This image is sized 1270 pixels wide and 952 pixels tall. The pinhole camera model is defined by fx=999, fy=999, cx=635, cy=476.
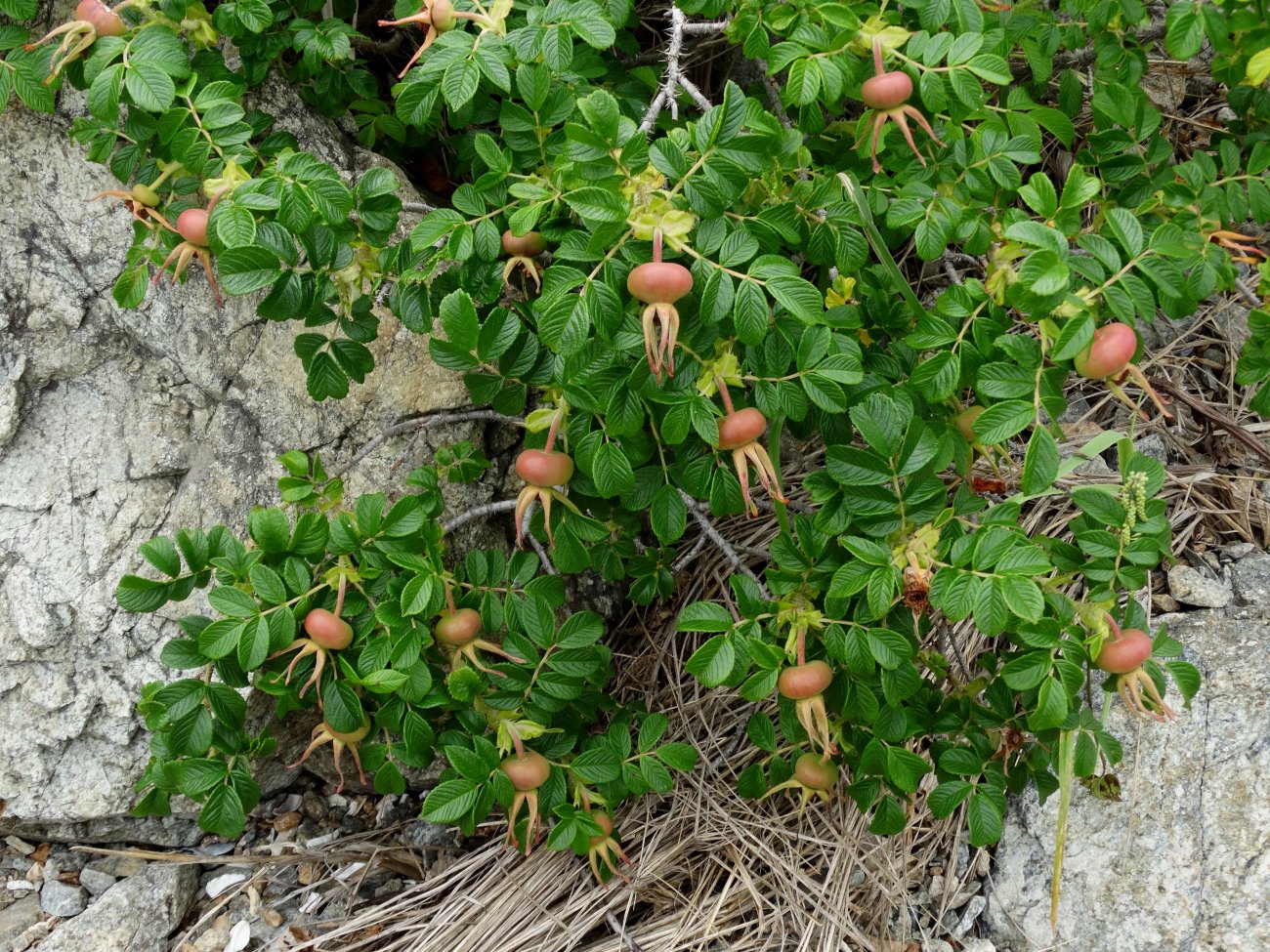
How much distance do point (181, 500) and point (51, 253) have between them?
1.63ft

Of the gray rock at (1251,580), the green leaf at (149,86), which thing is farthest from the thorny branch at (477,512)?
the gray rock at (1251,580)

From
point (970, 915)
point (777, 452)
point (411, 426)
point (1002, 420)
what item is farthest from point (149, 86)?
point (970, 915)

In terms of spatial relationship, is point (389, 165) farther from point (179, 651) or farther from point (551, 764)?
point (551, 764)

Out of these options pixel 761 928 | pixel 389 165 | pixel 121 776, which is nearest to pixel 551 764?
pixel 761 928

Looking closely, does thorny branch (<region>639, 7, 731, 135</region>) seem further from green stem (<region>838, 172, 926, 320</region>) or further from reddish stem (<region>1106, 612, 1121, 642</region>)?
reddish stem (<region>1106, 612, 1121, 642</region>)

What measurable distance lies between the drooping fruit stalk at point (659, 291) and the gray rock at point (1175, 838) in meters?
1.10

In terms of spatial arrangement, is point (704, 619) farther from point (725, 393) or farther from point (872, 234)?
point (872, 234)

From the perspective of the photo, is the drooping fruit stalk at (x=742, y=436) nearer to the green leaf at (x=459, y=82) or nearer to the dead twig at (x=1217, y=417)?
the green leaf at (x=459, y=82)

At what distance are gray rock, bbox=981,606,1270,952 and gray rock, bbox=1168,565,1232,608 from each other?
0.13 ft

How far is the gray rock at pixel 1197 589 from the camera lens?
1771 millimetres

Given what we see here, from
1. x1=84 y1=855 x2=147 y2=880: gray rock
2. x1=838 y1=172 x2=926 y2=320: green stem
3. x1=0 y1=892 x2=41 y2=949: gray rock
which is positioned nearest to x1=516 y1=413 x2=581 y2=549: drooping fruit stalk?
x1=838 y1=172 x2=926 y2=320: green stem

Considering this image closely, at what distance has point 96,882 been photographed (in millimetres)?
1851

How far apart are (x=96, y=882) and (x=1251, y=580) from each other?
218 centimetres

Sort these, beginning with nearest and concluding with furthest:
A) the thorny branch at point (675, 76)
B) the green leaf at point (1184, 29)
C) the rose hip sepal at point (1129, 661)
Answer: the rose hip sepal at point (1129, 661), the green leaf at point (1184, 29), the thorny branch at point (675, 76)
